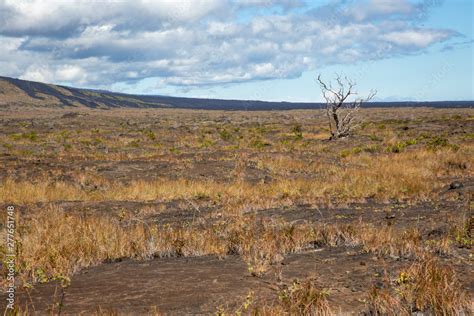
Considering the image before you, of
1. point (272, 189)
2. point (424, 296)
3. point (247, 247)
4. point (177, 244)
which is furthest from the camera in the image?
point (272, 189)

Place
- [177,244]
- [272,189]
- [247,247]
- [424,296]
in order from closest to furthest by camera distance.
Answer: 1. [424,296]
2. [247,247]
3. [177,244]
4. [272,189]

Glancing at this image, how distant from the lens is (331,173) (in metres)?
21.7

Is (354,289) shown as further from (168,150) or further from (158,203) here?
(168,150)

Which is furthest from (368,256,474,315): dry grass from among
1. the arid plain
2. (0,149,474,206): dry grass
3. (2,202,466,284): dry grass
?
(0,149,474,206): dry grass

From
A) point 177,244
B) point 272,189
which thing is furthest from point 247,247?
point 272,189

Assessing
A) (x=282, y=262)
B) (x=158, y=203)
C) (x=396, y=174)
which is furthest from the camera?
(x=396, y=174)

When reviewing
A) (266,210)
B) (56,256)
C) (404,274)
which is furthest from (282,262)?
(266,210)

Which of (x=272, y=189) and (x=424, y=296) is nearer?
(x=424, y=296)

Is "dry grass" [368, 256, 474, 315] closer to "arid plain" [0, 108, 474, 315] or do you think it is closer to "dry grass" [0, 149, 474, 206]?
"arid plain" [0, 108, 474, 315]

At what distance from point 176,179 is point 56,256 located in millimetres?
12887

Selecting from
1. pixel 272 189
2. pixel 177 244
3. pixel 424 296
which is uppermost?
pixel 424 296

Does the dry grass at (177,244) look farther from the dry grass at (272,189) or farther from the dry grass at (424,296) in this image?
the dry grass at (272,189)

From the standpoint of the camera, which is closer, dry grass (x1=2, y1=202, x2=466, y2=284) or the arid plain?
the arid plain

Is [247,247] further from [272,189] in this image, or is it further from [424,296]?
[272,189]
